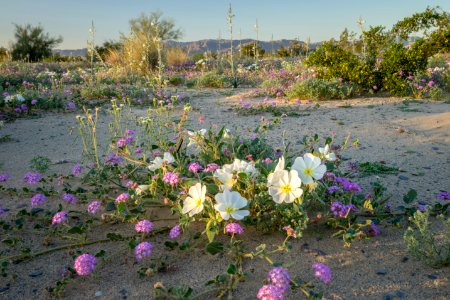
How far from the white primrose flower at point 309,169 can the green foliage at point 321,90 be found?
586 cm

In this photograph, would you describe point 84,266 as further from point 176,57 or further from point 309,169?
point 176,57

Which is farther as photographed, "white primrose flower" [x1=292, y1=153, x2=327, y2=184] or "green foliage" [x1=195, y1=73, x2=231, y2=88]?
"green foliage" [x1=195, y1=73, x2=231, y2=88]

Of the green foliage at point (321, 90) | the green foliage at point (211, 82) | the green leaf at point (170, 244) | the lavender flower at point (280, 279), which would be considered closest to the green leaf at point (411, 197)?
the lavender flower at point (280, 279)

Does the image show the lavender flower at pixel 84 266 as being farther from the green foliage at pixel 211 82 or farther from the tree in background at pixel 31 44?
the tree in background at pixel 31 44

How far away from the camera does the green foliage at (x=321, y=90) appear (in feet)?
25.8

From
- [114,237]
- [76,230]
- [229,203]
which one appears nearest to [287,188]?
[229,203]

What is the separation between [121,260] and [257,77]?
419 inches

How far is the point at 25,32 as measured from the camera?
1001 inches

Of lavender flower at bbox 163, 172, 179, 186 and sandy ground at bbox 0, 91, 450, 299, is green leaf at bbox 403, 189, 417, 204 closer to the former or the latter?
sandy ground at bbox 0, 91, 450, 299

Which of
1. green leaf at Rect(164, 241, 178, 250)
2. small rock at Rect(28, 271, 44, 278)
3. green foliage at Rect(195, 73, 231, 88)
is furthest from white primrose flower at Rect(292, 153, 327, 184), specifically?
green foliage at Rect(195, 73, 231, 88)

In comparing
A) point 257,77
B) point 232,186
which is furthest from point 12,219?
point 257,77

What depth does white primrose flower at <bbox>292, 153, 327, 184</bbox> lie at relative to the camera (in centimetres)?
211

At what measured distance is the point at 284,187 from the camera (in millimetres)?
2062

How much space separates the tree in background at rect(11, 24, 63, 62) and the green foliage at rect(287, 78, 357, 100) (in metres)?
21.2
